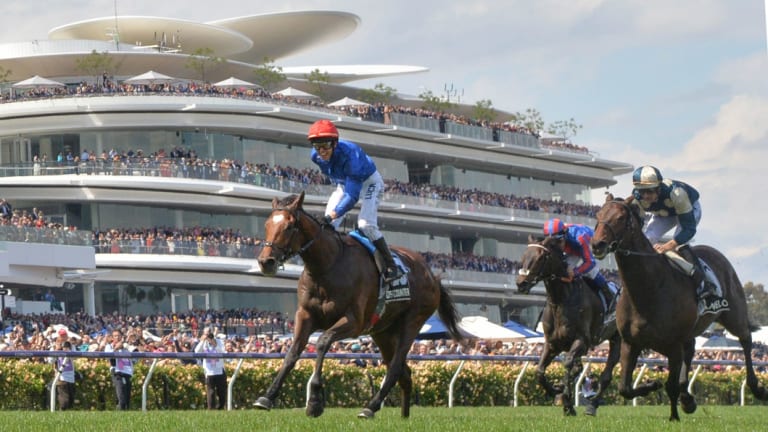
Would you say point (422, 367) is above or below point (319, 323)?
below

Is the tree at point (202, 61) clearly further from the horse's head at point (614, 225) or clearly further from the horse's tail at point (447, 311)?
the horse's head at point (614, 225)

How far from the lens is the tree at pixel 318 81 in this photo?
64.2 m

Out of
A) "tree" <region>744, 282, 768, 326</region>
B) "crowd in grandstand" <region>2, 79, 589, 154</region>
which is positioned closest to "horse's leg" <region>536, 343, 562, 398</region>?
"crowd in grandstand" <region>2, 79, 589, 154</region>

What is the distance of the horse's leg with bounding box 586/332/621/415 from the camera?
12.7m

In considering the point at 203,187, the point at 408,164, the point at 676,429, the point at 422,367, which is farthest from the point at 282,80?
the point at 676,429

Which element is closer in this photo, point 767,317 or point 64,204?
point 64,204

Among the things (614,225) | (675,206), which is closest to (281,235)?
(614,225)

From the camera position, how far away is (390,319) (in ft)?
38.5

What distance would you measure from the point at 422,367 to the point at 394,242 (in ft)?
129

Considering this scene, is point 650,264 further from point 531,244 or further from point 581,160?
point 581,160

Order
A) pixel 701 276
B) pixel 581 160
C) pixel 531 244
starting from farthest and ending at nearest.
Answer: pixel 581 160 < pixel 531 244 < pixel 701 276

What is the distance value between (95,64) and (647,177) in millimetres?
46928

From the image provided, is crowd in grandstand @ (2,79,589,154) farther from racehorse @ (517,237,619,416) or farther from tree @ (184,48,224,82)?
racehorse @ (517,237,619,416)

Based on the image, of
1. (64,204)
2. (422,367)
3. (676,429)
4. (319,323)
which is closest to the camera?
(676,429)
